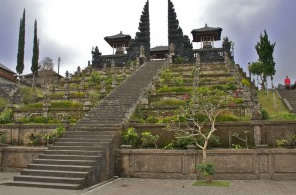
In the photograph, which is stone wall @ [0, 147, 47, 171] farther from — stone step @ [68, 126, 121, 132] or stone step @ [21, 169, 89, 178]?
stone step @ [21, 169, 89, 178]

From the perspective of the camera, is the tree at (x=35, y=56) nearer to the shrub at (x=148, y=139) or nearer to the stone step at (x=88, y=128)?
the stone step at (x=88, y=128)

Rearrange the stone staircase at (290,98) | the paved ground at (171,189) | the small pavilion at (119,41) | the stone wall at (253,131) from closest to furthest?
the paved ground at (171,189), the stone wall at (253,131), the stone staircase at (290,98), the small pavilion at (119,41)

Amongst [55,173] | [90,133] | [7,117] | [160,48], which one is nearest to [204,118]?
[90,133]

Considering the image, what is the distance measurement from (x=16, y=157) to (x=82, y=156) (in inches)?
206

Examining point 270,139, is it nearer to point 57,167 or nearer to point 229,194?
point 229,194

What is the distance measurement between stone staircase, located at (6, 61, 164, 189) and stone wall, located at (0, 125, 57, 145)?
8.84ft

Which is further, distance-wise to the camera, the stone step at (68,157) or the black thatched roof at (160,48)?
the black thatched roof at (160,48)

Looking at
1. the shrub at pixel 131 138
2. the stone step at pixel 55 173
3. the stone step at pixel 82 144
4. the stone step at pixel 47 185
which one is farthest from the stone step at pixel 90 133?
the stone step at pixel 47 185

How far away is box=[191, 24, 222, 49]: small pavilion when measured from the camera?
60.3 meters

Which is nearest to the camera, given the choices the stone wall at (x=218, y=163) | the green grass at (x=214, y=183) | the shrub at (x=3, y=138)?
the green grass at (x=214, y=183)

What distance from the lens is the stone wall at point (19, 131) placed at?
68.9ft

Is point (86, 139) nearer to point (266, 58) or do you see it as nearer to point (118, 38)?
point (266, 58)

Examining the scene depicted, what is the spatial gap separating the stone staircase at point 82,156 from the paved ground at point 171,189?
739 millimetres

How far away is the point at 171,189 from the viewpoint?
44.4 ft
